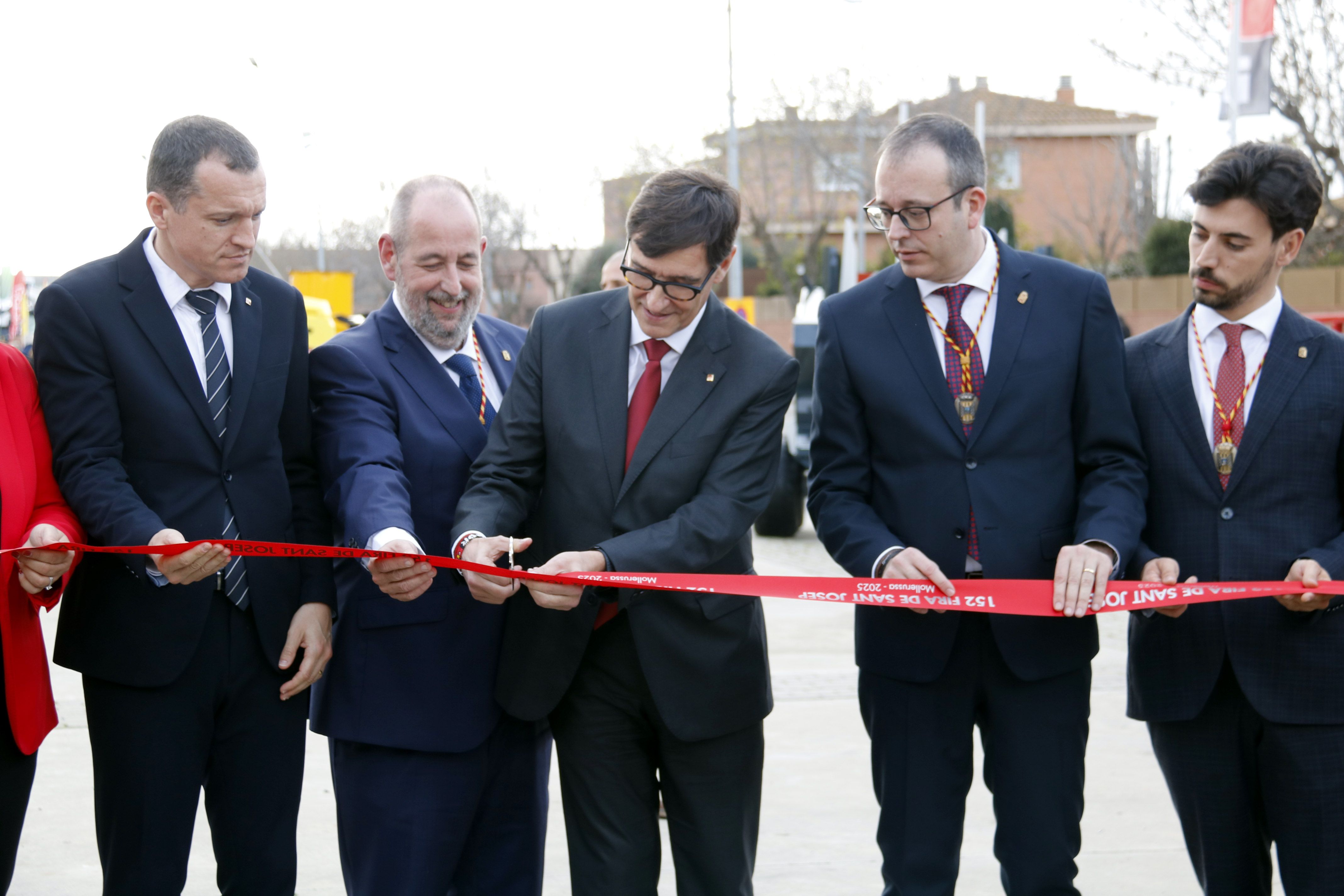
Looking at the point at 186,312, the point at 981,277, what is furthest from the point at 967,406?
the point at 186,312

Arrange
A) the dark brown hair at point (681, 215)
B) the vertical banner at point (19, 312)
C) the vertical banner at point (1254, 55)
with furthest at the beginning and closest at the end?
the vertical banner at point (19, 312) → the vertical banner at point (1254, 55) → the dark brown hair at point (681, 215)

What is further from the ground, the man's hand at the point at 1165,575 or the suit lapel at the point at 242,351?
the suit lapel at the point at 242,351

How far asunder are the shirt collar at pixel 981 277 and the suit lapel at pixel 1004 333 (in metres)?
0.02

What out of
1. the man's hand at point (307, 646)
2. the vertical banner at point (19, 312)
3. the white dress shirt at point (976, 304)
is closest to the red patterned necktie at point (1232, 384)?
the white dress shirt at point (976, 304)

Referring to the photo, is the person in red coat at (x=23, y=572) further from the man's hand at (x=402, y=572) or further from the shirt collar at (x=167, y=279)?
the man's hand at (x=402, y=572)

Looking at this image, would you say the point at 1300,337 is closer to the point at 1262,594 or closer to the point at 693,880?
the point at 1262,594

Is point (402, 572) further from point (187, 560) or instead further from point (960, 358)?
point (960, 358)

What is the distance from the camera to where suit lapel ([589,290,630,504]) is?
3.29 m

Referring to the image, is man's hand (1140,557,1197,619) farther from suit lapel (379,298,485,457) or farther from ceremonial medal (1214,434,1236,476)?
suit lapel (379,298,485,457)

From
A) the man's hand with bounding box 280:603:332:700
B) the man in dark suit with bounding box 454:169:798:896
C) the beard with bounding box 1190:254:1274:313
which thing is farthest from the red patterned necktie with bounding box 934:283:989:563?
the man's hand with bounding box 280:603:332:700

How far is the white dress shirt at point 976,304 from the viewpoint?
3.45 meters

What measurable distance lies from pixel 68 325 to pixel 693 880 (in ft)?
7.01

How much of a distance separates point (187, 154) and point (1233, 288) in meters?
2.75

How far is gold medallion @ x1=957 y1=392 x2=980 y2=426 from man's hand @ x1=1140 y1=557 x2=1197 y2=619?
590 mm
